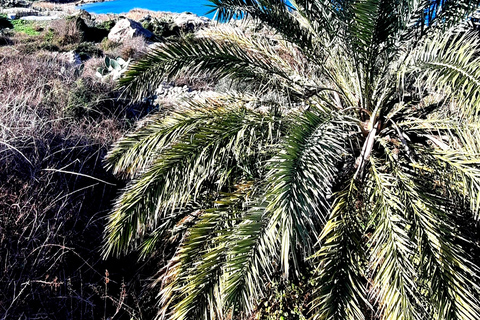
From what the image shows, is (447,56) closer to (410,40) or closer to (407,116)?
(410,40)

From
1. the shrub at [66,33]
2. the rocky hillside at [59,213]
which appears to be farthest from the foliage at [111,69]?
the shrub at [66,33]

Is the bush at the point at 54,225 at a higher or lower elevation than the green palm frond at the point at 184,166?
lower

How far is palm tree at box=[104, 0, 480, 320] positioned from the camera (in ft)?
8.09

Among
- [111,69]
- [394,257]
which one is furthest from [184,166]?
[111,69]

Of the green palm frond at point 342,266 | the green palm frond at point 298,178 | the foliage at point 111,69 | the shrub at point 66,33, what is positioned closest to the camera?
the green palm frond at point 298,178

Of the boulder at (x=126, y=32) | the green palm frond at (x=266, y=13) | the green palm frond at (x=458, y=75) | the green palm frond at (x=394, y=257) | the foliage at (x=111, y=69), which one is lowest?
the green palm frond at (x=394, y=257)

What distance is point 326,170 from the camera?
Result: 2.66 meters

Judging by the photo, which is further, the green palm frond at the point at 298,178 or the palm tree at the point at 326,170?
the palm tree at the point at 326,170

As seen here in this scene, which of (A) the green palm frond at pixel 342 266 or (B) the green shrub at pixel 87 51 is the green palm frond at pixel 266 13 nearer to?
(A) the green palm frond at pixel 342 266

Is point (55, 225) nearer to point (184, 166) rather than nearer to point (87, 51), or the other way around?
point (184, 166)

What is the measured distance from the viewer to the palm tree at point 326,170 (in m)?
2.46

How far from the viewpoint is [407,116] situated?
3.67 metres

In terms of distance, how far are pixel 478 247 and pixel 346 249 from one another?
0.95 metres

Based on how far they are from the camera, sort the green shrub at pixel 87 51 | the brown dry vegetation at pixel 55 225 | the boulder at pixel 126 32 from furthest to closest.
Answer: the boulder at pixel 126 32, the green shrub at pixel 87 51, the brown dry vegetation at pixel 55 225
